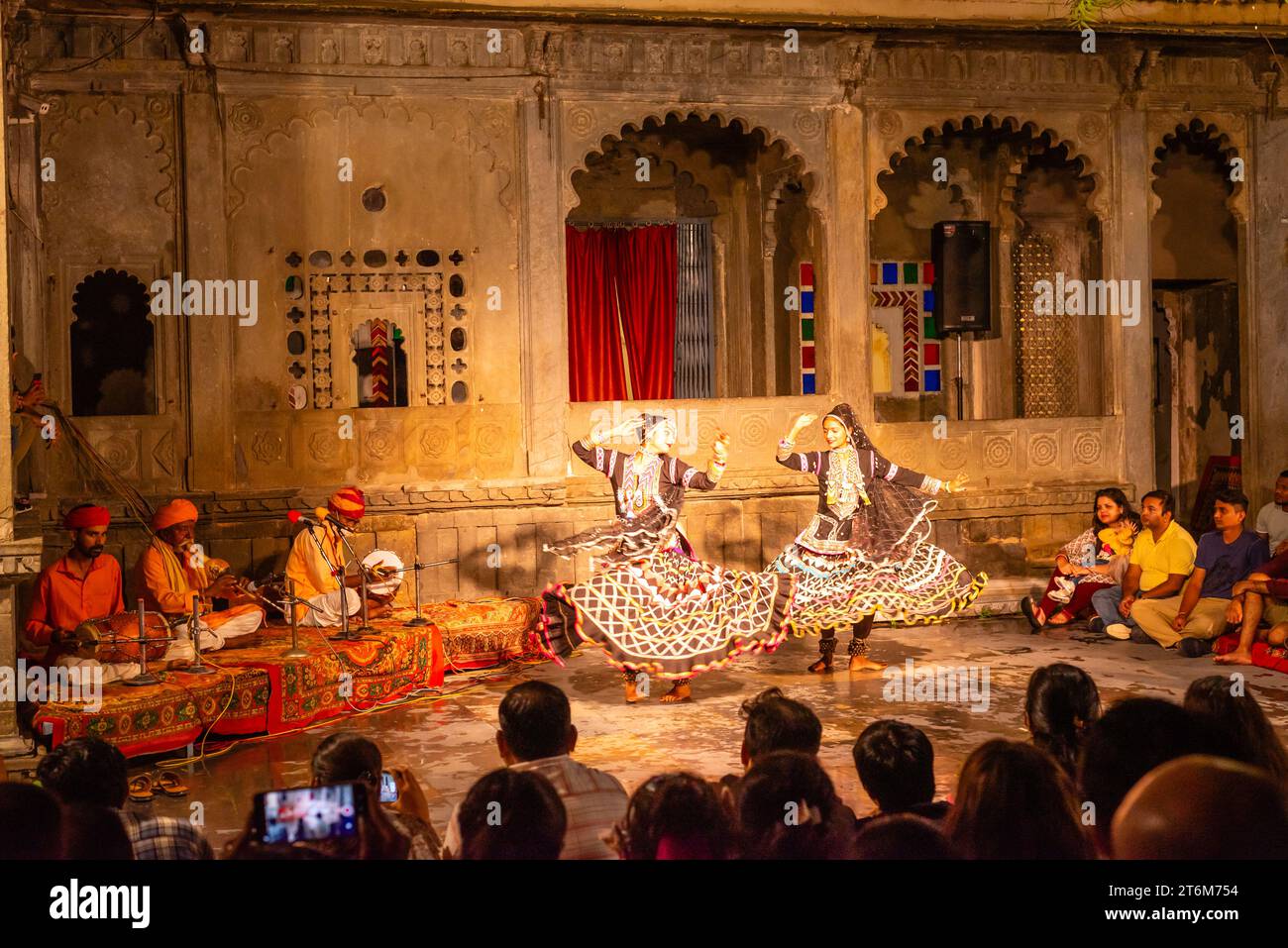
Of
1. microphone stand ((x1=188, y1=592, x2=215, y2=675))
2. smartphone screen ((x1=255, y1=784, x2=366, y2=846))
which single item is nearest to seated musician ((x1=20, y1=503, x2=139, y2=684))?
microphone stand ((x1=188, y1=592, x2=215, y2=675))

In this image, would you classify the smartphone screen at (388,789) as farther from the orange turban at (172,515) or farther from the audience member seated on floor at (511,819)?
the orange turban at (172,515)

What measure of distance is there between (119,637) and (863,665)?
464cm

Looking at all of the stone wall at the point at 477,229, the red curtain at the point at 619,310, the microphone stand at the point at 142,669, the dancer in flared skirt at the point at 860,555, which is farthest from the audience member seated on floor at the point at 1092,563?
the microphone stand at the point at 142,669

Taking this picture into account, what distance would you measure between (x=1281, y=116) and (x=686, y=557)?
770cm

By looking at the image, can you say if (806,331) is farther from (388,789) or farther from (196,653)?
(388,789)

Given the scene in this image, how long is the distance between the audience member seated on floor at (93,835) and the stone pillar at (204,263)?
7542 mm

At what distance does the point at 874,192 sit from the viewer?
12094 mm

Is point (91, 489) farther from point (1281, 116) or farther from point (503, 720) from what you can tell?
point (1281, 116)

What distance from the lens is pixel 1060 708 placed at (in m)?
4.58

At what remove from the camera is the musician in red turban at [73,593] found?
754cm

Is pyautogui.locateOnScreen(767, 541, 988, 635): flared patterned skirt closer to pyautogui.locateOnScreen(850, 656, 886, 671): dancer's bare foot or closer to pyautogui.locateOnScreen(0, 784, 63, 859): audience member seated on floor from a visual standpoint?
pyautogui.locateOnScreen(850, 656, 886, 671): dancer's bare foot

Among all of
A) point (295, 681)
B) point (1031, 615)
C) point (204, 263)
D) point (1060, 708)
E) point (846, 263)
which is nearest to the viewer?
point (1060, 708)

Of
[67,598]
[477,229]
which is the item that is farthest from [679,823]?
[477,229]

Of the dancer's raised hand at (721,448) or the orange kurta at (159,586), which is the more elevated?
the dancer's raised hand at (721,448)
